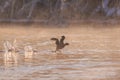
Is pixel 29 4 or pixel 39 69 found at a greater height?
pixel 29 4

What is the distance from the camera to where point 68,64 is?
49.1 ft

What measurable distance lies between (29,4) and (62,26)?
4166 millimetres

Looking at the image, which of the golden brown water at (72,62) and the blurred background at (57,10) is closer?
the golden brown water at (72,62)

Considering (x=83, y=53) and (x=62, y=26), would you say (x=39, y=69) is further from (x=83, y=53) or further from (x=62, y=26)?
(x=62, y=26)

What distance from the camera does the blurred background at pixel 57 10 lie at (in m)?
32.6

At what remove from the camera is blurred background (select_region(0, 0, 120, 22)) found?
32625 mm

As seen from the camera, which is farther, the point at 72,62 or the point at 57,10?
the point at 57,10

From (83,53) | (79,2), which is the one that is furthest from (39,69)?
(79,2)

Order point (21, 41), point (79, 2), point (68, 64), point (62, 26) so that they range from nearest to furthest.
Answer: point (68, 64) < point (21, 41) < point (62, 26) < point (79, 2)

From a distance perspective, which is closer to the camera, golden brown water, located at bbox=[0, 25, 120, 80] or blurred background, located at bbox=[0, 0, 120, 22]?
golden brown water, located at bbox=[0, 25, 120, 80]

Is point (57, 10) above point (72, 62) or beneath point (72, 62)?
above

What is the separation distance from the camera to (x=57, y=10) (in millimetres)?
33656

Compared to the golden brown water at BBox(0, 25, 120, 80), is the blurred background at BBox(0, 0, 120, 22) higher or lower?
higher

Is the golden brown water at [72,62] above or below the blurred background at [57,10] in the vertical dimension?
below
